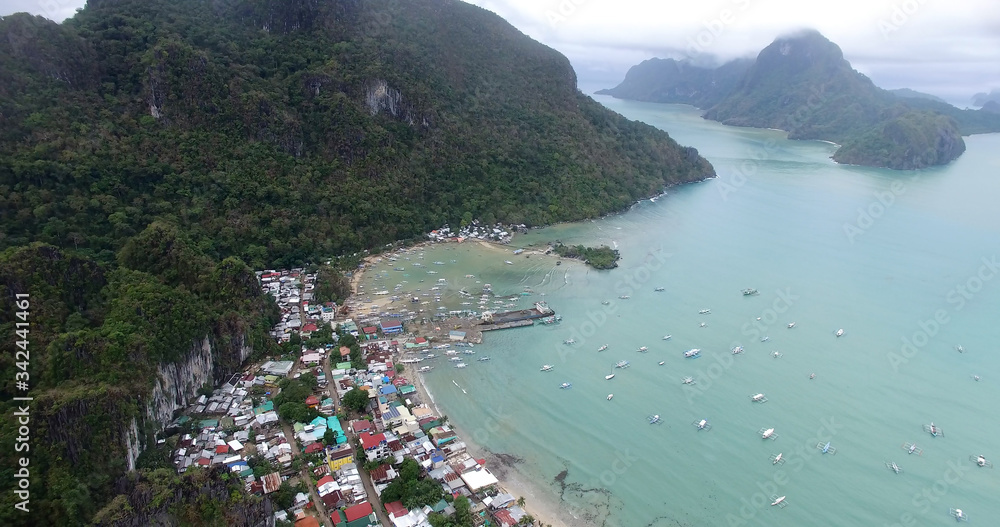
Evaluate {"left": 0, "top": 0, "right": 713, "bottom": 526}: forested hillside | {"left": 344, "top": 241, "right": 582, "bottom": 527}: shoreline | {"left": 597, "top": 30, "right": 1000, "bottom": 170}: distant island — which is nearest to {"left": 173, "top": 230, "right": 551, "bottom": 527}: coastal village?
{"left": 344, "top": 241, "right": 582, "bottom": 527}: shoreline

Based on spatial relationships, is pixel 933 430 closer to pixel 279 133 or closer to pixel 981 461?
pixel 981 461

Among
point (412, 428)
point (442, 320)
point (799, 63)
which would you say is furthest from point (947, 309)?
point (799, 63)

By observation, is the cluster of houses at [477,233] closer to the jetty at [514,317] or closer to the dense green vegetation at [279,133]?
the dense green vegetation at [279,133]

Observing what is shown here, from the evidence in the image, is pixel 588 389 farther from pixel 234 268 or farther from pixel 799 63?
pixel 799 63

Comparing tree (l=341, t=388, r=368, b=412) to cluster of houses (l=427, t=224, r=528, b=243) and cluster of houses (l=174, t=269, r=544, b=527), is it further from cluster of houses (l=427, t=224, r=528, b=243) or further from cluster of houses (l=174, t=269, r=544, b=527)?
cluster of houses (l=427, t=224, r=528, b=243)

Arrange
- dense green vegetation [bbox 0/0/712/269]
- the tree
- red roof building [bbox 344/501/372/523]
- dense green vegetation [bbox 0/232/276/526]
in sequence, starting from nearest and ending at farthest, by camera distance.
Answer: dense green vegetation [bbox 0/232/276/526] < red roof building [bbox 344/501/372/523] < the tree < dense green vegetation [bbox 0/0/712/269]

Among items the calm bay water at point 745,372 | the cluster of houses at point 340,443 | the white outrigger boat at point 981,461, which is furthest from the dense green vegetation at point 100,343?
the white outrigger boat at point 981,461
